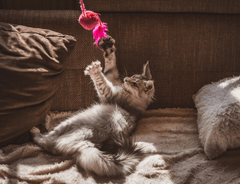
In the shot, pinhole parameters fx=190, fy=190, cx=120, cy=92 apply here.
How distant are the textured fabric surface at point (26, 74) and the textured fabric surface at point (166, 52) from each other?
14.0 inches

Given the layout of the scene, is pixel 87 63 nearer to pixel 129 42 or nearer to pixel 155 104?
pixel 129 42

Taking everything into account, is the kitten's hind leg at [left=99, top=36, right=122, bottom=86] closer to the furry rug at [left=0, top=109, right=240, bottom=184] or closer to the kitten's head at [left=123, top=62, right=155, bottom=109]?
the kitten's head at [left=123, top=62, right=155, bottom=109]

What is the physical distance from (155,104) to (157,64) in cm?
30

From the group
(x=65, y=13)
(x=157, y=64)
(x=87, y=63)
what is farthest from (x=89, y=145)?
(x=65, y=13)

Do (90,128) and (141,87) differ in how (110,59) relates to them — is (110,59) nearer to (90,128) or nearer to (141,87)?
(141,87)

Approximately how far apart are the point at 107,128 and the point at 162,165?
14.1 inches

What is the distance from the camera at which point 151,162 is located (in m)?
0.87

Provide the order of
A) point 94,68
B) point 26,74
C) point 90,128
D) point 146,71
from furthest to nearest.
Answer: point 146,71 → point 94,68 → point 90,128 → point 26,74

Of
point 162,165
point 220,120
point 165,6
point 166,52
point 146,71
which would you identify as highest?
point 165,6

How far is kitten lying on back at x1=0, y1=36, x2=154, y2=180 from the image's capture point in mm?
856

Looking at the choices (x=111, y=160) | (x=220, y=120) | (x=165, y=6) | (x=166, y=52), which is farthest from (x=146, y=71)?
(x=111, y=160)

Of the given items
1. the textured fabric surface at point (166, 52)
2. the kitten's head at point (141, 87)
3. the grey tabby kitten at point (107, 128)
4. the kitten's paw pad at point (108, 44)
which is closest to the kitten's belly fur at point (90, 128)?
the grey tabby kitten at point (107, 128)

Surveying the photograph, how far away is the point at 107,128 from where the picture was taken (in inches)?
42.0

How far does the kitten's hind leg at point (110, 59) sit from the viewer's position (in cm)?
128
